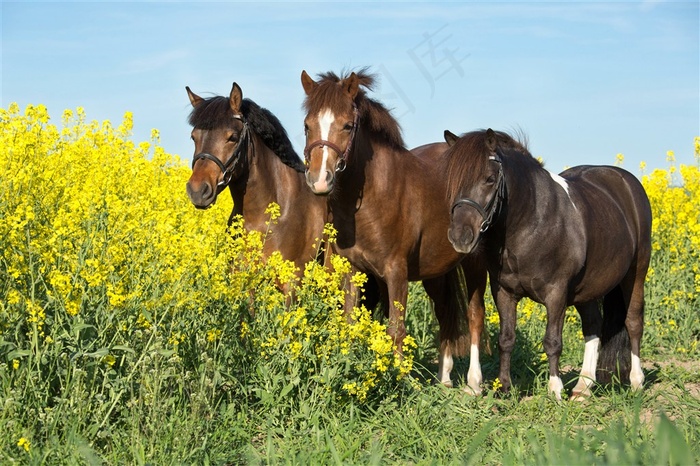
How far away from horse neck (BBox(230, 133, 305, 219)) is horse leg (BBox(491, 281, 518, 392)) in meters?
1.81

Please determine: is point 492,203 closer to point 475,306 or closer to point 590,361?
point 475,306

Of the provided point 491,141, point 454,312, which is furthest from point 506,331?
point 491,141

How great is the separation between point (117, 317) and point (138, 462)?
790 millimetres

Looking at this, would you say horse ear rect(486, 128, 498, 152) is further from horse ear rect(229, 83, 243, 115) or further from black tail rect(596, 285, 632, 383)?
black tail rect(596, 285, 632, 383)

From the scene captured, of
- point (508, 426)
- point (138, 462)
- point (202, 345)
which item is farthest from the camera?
point (508, 426)

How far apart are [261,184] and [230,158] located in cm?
35

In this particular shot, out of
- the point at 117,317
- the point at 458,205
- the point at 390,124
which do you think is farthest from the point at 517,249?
the point at 117,317

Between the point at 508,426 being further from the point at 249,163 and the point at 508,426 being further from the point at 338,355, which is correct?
the point at 249,163

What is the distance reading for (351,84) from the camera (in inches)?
242

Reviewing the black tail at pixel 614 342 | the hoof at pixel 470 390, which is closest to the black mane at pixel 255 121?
the hoof at pixel 470 390

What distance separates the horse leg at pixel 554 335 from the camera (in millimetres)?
6211

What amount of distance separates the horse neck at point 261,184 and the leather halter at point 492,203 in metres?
1.49


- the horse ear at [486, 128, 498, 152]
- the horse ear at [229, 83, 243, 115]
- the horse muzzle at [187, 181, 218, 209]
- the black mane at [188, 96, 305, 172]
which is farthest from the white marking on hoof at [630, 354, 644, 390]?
the horse ear at [229, 83, 243, 115]

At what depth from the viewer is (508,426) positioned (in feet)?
17.2
